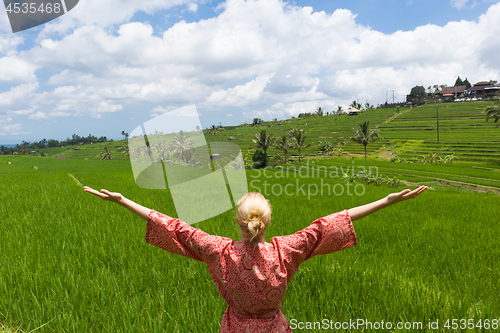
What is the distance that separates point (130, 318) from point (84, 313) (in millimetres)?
449

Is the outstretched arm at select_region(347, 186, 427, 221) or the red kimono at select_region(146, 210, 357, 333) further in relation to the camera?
the outstretched arm at select_region(347, 186, 427, 221)

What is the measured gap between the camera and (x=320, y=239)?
1241mm

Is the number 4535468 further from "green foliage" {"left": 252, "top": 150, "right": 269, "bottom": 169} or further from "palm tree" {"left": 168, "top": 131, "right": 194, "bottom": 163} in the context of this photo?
"green foliage" {"left": 252, "top": 150, "right": 269, "bottom": 169}

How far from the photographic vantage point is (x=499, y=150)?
34062mm

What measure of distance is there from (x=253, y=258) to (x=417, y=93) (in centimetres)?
11949

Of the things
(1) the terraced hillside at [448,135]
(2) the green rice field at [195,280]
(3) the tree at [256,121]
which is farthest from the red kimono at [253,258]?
(3) the tree at [256,121]

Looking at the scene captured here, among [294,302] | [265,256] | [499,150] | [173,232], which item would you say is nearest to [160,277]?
[294,302]

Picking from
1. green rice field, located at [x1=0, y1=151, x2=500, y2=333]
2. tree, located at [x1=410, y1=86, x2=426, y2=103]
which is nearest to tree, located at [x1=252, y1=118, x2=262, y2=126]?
tree, located at [x1=410, y1=86, x2=426, y2=103]

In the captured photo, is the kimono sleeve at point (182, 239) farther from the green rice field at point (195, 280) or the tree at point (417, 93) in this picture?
the tree at point (417, 93)

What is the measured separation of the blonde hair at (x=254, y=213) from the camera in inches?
41.1

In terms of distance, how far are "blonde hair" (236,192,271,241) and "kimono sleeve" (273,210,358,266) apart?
0.63 ft

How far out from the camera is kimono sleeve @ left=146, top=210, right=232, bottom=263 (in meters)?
1.19

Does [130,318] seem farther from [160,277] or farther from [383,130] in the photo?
[383,130]

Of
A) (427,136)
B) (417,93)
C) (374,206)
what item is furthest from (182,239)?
(417,93)
